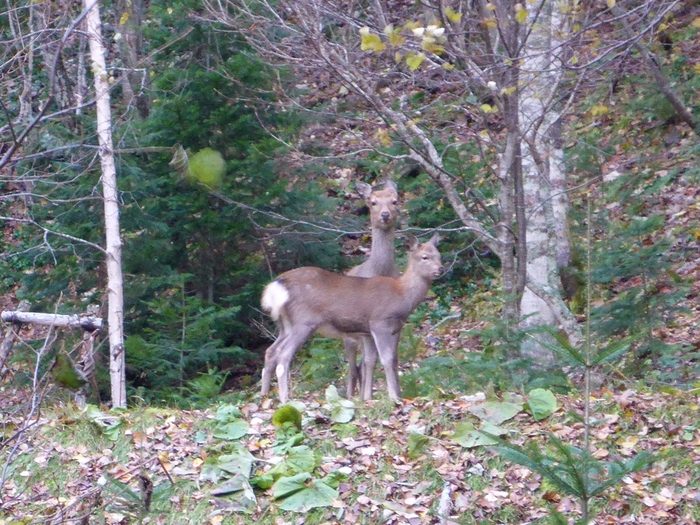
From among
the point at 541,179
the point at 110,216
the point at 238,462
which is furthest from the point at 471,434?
the point at 110,216

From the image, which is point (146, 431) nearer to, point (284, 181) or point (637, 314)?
point (637, 314)

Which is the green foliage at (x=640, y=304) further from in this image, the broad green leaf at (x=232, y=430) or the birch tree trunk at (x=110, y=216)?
the birch tree trunk at (x=110, y=216)

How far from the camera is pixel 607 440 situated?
255 inches

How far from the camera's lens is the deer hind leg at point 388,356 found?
8.20 m

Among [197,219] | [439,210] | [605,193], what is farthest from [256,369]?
[605,193]

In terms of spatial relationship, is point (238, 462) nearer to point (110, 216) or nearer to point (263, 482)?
point (263, 482)

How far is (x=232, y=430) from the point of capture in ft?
22.9

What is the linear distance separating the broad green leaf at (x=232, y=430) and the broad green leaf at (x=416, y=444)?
4.24 feet

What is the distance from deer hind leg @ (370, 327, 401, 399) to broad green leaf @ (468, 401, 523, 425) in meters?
1.29

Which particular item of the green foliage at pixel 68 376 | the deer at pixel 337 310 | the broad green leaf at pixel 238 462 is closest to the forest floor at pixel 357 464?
the broad green leaf at pixel 238 462

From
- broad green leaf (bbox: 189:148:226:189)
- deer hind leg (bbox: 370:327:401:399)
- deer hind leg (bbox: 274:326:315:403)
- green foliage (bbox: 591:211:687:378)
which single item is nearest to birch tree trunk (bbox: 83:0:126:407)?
broad green leaf (bbox: 189:148:226:189)

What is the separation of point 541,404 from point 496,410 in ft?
1.10

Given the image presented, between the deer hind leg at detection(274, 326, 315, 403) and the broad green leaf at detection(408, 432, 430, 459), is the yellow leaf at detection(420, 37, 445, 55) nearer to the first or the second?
the broad green leaf at detection(408, 432, 430, 459)

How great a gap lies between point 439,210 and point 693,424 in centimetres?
841
